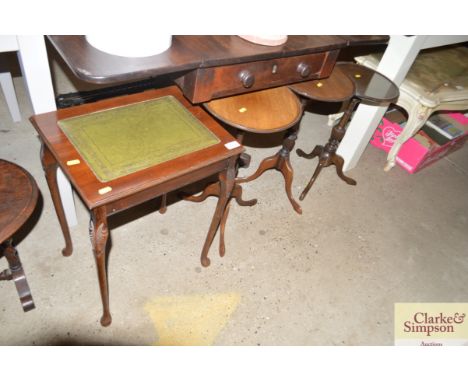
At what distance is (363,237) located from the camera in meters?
2.40

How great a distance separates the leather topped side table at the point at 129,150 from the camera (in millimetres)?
1194

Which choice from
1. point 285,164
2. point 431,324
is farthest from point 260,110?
point 431,324

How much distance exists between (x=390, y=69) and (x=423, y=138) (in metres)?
0.98

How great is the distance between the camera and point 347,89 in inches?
74.8

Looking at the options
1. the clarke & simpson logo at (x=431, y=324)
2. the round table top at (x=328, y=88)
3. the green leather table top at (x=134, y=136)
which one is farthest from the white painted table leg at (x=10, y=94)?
the clarke & simpson logo at (x=431, y=324)

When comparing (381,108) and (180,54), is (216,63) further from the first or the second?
(381,108)

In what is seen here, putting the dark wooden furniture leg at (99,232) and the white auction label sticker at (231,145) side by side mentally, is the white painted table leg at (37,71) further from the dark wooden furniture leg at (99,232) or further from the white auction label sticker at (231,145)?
the white auction label sticker at (231,145)

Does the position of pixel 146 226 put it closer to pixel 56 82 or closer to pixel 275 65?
pixel 275 65

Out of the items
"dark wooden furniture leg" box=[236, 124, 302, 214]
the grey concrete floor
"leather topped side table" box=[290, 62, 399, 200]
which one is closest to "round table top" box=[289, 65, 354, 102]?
"leather topped side table" box=[290, 62, 399, 200]

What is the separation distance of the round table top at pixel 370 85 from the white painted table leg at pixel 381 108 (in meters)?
0.14
